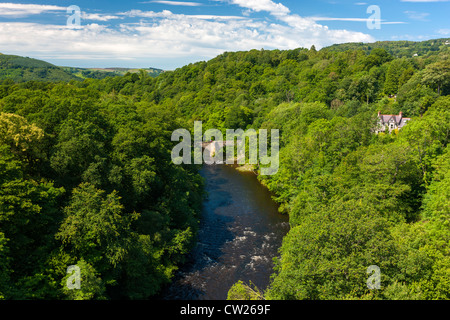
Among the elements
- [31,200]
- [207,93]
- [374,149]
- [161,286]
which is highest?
[207,93]

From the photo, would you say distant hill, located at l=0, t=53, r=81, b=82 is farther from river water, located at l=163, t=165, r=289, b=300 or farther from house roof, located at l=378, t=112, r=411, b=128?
house roof, located at l=378, t=112, r=411, b=128

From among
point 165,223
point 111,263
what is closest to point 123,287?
point 111,263

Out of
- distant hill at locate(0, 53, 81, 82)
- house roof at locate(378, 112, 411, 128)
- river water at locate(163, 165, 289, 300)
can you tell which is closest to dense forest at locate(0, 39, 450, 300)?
river water at locate(163, 165, 289, 300)

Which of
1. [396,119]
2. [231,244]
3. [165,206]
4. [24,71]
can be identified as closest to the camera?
[165,206]

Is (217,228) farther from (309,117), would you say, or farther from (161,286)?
(309,117)

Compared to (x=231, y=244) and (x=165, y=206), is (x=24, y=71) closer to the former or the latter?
(x=165, y=206)

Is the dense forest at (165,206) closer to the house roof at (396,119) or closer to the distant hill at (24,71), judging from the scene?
the house roof at (396,119)

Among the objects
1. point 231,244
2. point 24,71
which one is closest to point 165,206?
point 231,244

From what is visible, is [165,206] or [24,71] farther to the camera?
[24,71]

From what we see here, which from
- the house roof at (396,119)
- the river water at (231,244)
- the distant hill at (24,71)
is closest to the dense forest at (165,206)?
the river water at (231,244)
